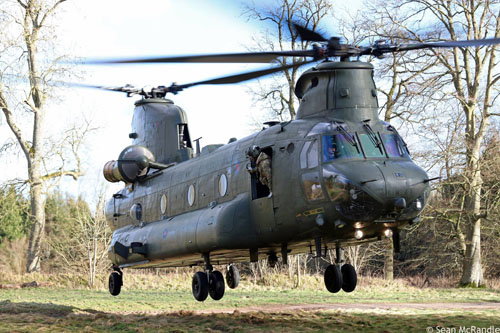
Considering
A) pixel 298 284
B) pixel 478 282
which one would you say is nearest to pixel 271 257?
pixel 298 284

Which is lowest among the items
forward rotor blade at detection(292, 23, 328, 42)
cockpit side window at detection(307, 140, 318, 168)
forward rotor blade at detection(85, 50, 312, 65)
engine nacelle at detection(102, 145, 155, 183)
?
cockpit side window at detection(307, 140, 318, 168)

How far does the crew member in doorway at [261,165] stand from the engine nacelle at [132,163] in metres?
6.01

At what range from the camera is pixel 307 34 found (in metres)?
13.3

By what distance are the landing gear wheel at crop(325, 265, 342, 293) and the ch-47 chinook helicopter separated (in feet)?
0.08

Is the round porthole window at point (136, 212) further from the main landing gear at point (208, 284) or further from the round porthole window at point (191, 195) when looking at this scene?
the main landing gear at point (208, 284)

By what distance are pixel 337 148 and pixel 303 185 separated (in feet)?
3.43

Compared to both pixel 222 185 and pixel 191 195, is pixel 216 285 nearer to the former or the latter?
pixel 222 185

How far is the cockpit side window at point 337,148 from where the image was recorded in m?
12.7

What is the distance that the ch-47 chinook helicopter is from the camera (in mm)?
12398

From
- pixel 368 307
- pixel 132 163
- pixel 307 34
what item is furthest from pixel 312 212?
pixel 132 163

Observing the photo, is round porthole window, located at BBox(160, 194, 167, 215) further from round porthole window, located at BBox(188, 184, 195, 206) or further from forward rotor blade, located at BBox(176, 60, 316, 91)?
forward rotor blade, located at BBox(176, 60, 316, 91)

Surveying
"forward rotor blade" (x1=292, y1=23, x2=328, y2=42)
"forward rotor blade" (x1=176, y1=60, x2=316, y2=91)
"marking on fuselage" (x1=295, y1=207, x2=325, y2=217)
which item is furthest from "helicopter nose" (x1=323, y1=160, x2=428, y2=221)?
"forward rotor blade" (x1=292, y1=23, x2=328, y2=42)

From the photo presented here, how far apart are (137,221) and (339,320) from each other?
6846 millimetres

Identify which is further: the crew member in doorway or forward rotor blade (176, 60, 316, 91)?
the crew member in doorway
